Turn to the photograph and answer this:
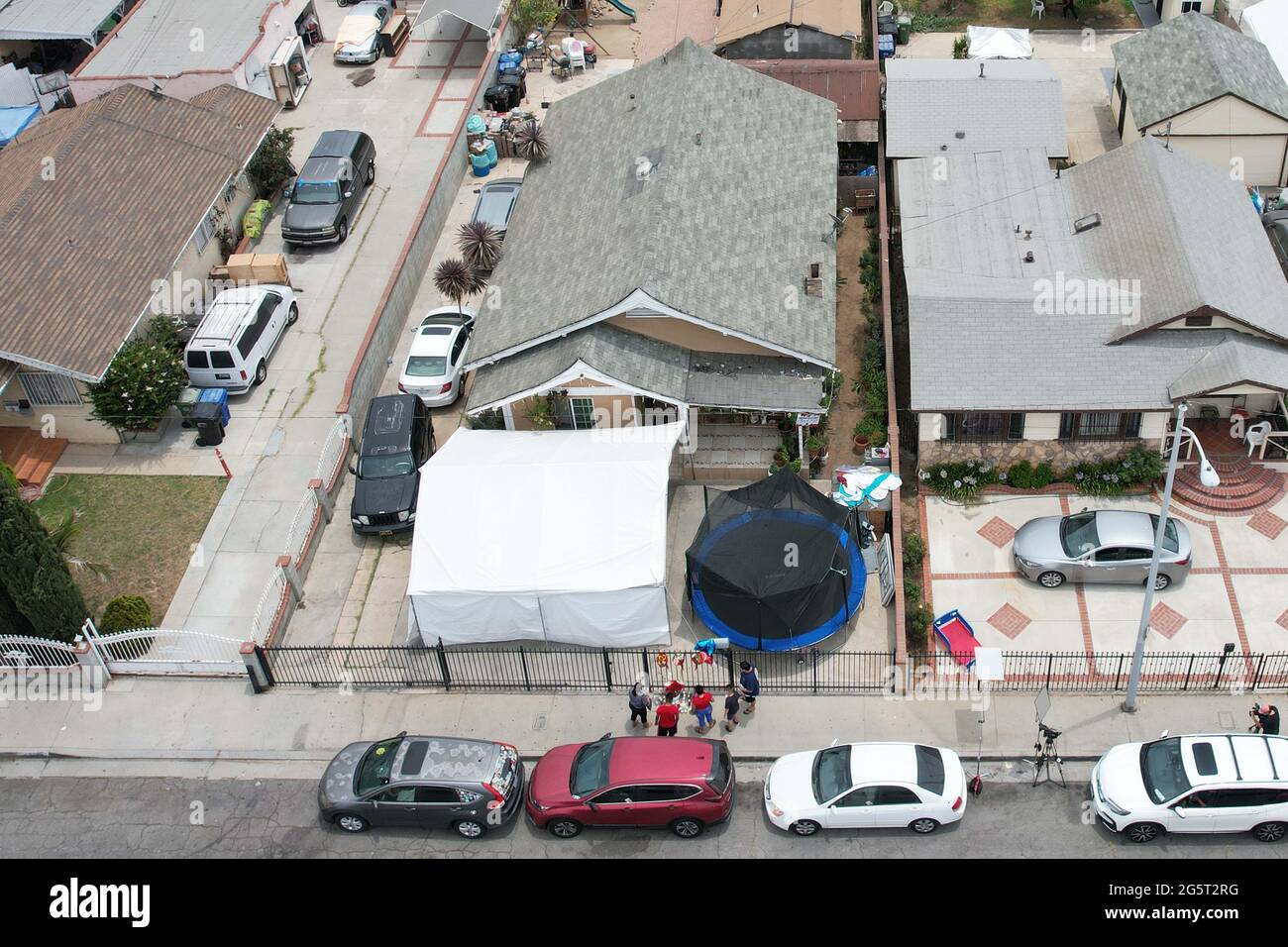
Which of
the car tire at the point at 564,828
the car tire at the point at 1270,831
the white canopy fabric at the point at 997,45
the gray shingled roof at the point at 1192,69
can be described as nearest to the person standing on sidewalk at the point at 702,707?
the car tire at the point at 564,828

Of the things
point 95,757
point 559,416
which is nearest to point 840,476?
point 559,416

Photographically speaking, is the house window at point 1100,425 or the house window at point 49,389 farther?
the house window at point 49,389

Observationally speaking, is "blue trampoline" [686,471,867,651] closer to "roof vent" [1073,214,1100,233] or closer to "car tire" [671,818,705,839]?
"car tire" [671,818,705,839]

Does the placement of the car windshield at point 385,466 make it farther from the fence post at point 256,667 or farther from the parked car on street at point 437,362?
the fence post at point 256,667

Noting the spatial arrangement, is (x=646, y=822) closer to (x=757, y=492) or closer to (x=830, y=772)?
(x=830, y=772)

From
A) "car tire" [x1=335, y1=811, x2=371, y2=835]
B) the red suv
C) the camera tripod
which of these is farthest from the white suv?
"car tire" [x1=335, y1=811, x2=371, y2=835]

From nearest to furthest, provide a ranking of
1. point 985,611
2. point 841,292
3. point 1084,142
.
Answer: point 985,611
point 841,292
point 1084,142
